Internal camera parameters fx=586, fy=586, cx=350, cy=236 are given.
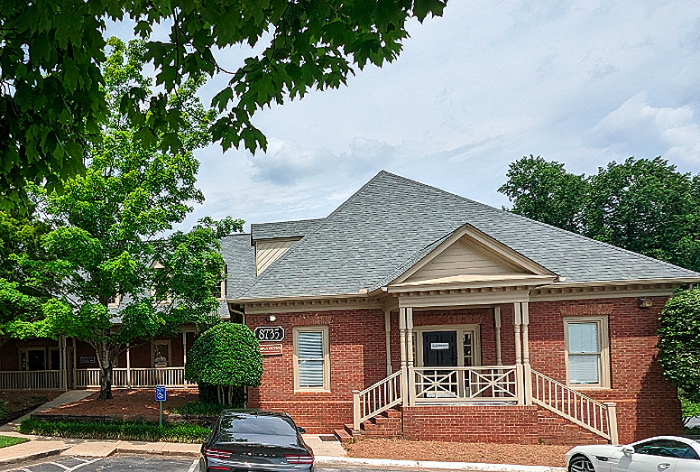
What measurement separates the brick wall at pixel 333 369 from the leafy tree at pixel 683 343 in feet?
26.1

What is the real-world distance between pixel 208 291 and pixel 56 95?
14147mm

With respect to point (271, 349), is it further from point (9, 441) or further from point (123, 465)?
point (9, 441)

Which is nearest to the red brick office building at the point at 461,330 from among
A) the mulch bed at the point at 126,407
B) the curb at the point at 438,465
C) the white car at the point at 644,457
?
the curb at the point at 438,465

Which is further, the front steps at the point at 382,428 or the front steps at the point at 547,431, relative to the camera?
the front steps at the point at 382,428

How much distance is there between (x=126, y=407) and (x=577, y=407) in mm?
14246

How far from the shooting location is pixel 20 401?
2366cm

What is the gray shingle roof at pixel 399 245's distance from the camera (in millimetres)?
17969

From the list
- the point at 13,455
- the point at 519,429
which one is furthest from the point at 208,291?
the point at 519,429

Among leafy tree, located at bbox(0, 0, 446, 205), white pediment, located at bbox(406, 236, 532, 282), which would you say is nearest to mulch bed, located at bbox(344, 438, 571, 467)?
white pediment, located at bbox(406, 236, 532, 282)

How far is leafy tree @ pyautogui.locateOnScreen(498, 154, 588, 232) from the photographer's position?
47.3 meters

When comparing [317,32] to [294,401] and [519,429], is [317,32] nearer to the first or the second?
[519,429]

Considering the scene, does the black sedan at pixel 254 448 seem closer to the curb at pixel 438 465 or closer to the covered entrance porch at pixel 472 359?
the curb at pixel 438 465

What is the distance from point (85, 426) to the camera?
17.5 metres

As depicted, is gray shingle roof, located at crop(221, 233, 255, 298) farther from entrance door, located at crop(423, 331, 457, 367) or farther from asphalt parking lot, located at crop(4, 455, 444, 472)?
asphalt parking lot, located at crop(4, 455, 444, 472)
